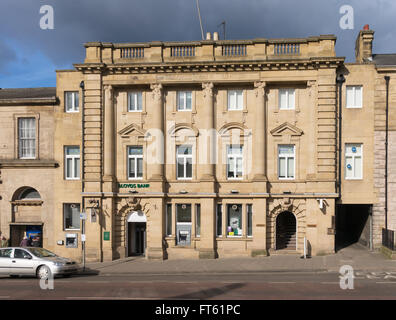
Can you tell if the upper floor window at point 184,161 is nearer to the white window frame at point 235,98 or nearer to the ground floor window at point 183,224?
the ground floor window at point 183,224

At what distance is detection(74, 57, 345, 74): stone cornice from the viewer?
75.3 feet

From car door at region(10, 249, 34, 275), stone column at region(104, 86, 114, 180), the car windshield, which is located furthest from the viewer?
stone column at region(104, 86, 114, 180)

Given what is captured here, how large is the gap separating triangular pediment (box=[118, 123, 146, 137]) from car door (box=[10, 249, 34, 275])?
31.6ft

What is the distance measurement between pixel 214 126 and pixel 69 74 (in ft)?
34.0

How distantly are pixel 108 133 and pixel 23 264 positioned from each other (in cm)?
964

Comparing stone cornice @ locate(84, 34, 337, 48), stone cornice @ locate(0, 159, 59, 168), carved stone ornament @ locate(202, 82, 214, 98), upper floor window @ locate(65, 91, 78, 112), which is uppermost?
stone cornice @ locate(84, 34, 337, 48)

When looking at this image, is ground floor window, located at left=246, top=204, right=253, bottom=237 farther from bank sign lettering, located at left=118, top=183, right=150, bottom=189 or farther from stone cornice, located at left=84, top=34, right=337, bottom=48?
stone cornice, located at left=84, top=34, right=337, bottom=48

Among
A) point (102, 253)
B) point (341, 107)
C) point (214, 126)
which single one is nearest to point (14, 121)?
point (102, 253)

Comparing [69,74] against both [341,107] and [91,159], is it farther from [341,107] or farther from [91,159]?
[341,107]

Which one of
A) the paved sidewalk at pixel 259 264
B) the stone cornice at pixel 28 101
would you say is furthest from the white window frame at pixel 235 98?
the stone cornice at pixel 28 101

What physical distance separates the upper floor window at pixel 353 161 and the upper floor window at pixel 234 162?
6720mm

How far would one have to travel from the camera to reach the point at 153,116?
2420 cm

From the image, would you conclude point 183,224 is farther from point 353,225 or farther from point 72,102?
point 353,225

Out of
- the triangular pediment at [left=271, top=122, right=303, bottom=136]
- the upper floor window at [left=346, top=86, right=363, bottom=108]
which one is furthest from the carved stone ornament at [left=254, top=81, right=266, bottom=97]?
the upper floor window at [left=346, top=86, right=363, bottom=108]
